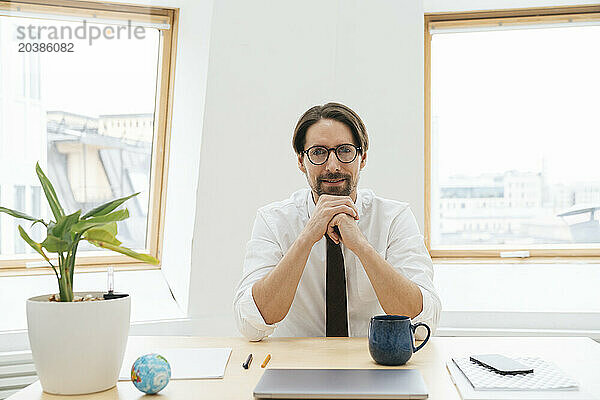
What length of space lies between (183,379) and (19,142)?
6.88ft

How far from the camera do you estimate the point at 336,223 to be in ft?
6.49

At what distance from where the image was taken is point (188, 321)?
296 cm

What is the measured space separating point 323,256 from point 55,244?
1.07 metres

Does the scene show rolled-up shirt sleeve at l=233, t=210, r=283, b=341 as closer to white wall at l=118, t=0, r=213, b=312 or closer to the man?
the man

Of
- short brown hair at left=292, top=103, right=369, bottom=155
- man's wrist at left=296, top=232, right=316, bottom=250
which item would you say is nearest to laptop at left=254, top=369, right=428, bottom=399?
man's wrist at left=296, top=232, right=316, bottom=250

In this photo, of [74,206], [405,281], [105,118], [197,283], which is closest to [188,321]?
[197,283]

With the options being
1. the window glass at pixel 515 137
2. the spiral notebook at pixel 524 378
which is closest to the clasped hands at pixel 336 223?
the spiral notebook at pixel 524 378

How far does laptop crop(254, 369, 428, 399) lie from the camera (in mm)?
1162

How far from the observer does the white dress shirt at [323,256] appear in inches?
80.7

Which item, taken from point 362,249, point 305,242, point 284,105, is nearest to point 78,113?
point 284,105

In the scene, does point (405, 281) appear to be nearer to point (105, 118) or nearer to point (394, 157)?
point (394, 157)

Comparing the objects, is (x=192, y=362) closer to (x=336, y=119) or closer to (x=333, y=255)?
(x=333, y=255)

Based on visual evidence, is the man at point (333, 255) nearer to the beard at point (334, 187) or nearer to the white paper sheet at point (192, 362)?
the beard at point (334, 187)

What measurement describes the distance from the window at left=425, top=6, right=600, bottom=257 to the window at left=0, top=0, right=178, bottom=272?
145cm
